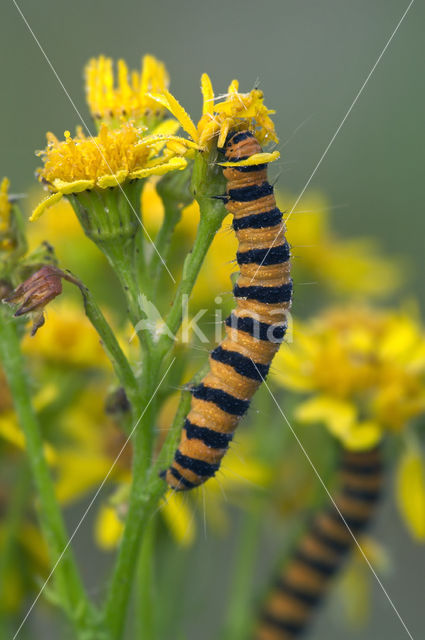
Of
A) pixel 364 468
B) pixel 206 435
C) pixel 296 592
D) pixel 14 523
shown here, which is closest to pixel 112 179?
pixel 206 435

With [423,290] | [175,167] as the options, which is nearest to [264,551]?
[423,290]

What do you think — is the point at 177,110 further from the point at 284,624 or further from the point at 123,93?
the point at 284,624

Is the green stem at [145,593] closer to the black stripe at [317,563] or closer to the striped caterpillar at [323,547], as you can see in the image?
the striped caterpillar at [323,547]

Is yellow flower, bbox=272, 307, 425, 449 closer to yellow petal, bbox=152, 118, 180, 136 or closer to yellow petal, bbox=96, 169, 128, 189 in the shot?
yellow petal, bbox=152, 118, 180, 136

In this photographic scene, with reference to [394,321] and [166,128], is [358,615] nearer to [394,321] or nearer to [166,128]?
[394,321]

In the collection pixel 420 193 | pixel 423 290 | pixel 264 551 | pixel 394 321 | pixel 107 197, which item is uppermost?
pixel 107 197

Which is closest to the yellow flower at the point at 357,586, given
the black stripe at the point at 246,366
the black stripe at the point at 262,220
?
the black stripe at the point at 246,366
